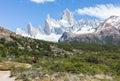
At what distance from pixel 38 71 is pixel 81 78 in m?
7.27

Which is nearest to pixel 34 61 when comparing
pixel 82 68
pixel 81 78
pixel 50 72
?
pixel 82 68

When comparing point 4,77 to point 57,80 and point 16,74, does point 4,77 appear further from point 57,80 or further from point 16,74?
point 57,80

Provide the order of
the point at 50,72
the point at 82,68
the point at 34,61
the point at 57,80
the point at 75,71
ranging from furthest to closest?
the point at 34,61 → the point at 82,68 → the point at 75,71 → the point at 50,72 → the point at 57,80

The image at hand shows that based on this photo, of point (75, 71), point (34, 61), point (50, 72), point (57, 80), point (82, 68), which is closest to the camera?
point (57, 80)

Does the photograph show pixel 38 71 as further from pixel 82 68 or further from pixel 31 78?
pixel 82 68

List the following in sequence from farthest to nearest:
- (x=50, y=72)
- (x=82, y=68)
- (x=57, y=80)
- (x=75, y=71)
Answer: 1. (x=82, y=68)
2. (x=75, y=71)
3. (x=50, y=72)
4. (x=57, y=80)

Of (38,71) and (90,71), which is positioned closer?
(38,71)

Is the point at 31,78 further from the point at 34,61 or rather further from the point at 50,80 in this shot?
the point at 34,61

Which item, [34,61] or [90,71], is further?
[34,61]

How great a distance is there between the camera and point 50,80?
44688mm

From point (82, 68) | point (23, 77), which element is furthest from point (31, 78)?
point (82, 68)

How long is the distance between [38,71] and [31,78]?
497 centimetres

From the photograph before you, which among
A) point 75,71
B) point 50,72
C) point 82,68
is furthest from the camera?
point 82,68

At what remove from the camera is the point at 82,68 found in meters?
55.1
